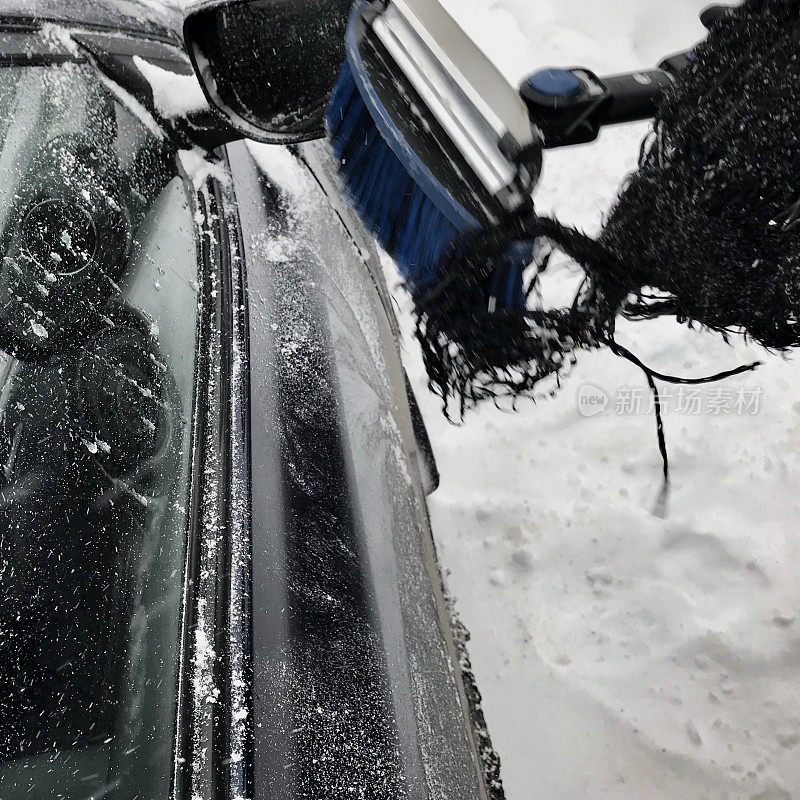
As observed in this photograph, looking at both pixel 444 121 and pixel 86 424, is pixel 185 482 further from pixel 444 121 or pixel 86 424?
pixel 444 121

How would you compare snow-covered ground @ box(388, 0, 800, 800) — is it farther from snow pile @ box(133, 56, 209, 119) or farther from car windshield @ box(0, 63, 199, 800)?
car windshield @ box(0, 63, 199, 800)

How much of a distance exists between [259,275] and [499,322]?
0.56m

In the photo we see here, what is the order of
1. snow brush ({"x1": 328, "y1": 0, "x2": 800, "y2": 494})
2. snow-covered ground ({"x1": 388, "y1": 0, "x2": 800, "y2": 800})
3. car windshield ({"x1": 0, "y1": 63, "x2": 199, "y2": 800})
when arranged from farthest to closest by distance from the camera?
snow-covered ground ({"x1": 388, "y1": 0, "x2": 800, "y2": 800})
car windshield ({"x1": 0, "y1": 63, "x2": 199, "y2": 800})
snow brush ({"x1": 328, "y1": 0, "x2": 800, "y2": 494})

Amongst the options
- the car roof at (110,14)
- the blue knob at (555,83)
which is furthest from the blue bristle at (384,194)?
the car roof at (110,14)

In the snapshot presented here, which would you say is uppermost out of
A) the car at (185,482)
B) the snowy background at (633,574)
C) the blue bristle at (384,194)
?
the blue bristle at (384,194)

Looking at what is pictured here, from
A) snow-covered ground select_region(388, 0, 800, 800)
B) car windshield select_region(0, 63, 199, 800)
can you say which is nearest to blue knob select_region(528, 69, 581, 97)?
car windshield select_region(0, 63, 199, 800)

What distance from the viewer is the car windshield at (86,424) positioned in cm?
107

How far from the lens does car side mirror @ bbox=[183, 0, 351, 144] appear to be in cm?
142

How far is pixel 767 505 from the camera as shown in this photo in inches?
101

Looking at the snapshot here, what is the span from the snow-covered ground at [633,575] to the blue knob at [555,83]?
1.23 meters

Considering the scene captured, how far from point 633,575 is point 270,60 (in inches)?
74.6

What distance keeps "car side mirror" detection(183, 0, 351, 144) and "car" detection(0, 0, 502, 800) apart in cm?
8

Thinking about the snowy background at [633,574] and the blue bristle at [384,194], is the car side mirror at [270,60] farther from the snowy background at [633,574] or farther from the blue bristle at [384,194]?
the snowy background at [633,574]

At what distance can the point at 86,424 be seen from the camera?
1.26 meters
